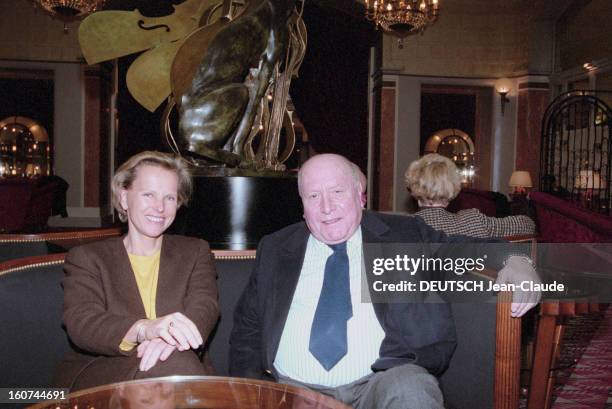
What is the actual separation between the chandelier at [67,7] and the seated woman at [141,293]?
6.81 meters

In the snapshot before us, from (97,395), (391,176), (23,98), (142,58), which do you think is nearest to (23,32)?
(23,98)

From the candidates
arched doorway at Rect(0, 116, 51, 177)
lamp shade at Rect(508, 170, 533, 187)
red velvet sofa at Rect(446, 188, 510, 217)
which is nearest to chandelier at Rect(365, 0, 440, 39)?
red velvet sofa at Rect(446, 188, 510, 217)

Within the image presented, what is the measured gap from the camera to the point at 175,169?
6.22 ft

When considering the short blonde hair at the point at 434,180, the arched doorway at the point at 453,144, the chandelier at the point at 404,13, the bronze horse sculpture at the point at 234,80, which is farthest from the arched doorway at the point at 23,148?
the short blonde hair at the point at 434,180

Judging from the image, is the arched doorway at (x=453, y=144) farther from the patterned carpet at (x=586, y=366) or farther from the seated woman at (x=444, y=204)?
the seated woman at (x=444, y=204)

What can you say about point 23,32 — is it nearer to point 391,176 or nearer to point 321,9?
point 321,9

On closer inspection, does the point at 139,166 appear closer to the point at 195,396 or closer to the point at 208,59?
the point at 195,396

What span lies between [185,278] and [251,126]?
1.61 meters

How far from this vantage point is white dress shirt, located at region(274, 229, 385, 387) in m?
1.70

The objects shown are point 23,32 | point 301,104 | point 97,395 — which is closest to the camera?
point 97,395

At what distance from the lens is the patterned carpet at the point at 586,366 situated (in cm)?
289

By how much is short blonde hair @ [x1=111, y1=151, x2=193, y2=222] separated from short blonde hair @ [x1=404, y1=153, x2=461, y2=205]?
122cm

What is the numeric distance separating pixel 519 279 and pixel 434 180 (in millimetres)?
1176

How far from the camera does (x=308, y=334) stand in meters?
1.76
